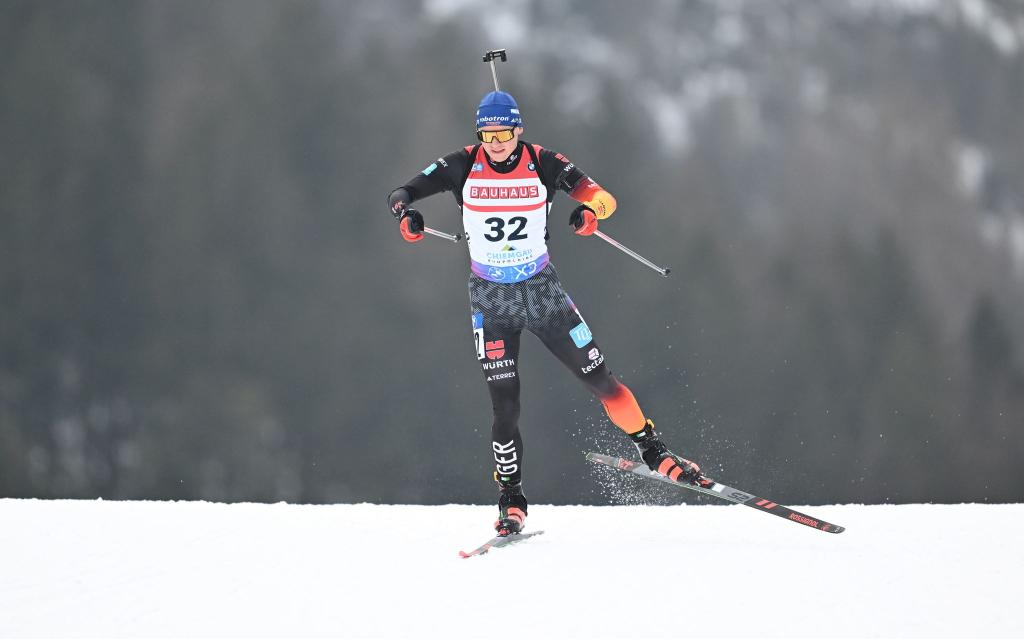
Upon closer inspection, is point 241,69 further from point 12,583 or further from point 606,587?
point 606,587

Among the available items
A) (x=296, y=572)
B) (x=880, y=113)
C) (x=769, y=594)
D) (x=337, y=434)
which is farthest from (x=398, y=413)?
(x=880, y=113)

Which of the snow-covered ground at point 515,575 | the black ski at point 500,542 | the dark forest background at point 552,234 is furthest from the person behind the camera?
the dark forest background at point 552,234

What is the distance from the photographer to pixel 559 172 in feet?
12.2

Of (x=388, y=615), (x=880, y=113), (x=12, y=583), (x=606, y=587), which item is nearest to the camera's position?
(x=388, y=615)

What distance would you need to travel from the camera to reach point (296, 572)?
3.28 m

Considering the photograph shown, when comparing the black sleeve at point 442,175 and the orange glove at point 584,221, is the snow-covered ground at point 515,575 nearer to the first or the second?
the orange glove at point 584,221

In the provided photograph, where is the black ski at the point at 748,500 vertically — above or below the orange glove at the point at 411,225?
below

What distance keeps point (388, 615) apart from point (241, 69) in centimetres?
336

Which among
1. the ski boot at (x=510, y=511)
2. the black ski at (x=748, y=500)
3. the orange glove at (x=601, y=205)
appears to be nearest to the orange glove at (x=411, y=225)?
the orange glove at (x=601, y=205)

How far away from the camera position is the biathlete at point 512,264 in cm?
363

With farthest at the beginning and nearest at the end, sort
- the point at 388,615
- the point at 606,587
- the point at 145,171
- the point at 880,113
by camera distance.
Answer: the point at 145,171 → the point at 880,113 → the point at 606,587 → the point at 388,615

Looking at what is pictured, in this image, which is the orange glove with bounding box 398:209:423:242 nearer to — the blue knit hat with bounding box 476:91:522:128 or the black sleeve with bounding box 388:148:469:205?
the black sleeve with bounding box 388:148:469:205

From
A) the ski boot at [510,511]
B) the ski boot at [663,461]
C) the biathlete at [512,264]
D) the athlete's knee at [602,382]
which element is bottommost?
the ski boot at [510,511]

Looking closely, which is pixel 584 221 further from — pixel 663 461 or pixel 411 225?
pixel 663 461
